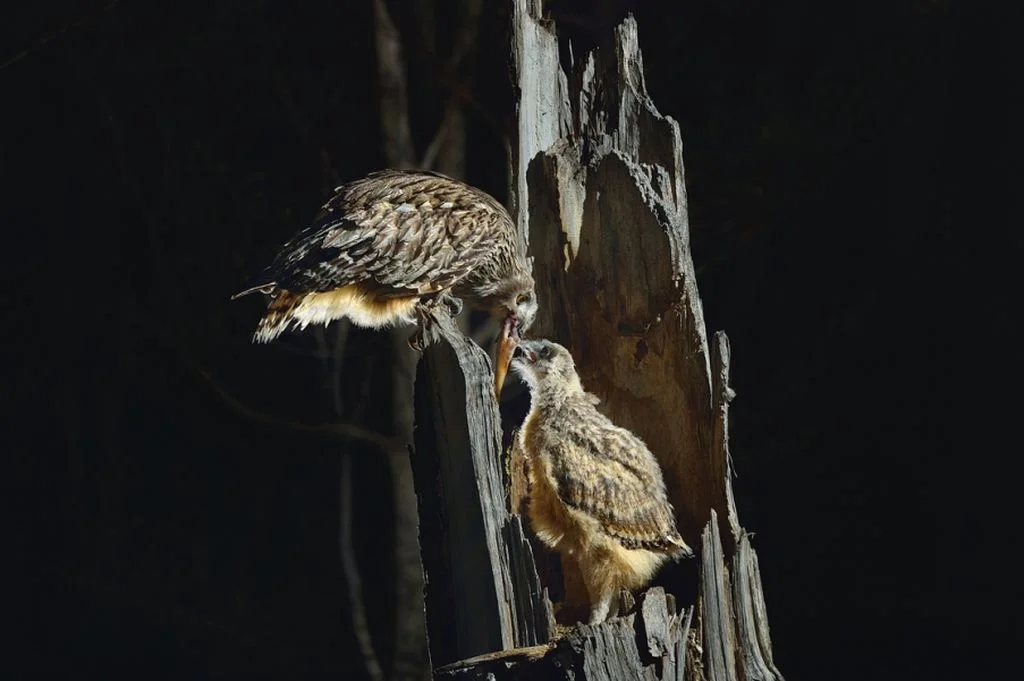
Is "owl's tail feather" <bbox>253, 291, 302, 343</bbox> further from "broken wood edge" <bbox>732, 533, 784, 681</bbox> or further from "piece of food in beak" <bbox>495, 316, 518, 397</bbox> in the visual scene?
"broken wood edge" <bbox>732, 533, 784, 681</bbox>

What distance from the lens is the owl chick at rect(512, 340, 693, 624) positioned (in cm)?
347

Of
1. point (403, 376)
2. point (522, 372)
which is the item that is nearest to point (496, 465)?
point (522, 372)

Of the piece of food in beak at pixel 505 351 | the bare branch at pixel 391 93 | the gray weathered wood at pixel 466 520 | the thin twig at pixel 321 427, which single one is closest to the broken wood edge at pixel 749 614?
the gray weathered wood at pixel 466 520

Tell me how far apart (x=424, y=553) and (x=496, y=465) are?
→ 0.32 metres

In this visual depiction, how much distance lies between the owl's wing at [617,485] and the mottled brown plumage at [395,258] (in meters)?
0.70

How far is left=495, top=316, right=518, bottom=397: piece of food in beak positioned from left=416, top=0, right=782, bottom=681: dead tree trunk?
12cm

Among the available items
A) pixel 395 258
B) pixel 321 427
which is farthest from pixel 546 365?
pixel 321 427

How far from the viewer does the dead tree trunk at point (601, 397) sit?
3.17 m

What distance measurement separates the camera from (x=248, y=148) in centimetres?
571

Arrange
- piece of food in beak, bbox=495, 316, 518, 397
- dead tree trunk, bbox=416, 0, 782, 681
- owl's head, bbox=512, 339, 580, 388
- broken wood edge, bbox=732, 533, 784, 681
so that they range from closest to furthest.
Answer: dead tree trunk, bbox=416, 0, 782, 681, broken wood edge, bbox=732, 533, 784, 681, owl's head, bbox=512, 339, 580, 388, piece of food in beak, bbox=495, 316, 518, 397

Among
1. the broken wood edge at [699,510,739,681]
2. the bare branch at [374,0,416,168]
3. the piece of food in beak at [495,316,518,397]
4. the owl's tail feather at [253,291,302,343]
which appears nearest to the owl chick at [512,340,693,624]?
the broken wood edge at [699,510,739,681]

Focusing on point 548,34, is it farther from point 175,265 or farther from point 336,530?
point 336,530

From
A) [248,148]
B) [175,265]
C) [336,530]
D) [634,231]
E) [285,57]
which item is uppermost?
[285,57]

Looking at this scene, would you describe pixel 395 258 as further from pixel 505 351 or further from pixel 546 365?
pixel 546 365
